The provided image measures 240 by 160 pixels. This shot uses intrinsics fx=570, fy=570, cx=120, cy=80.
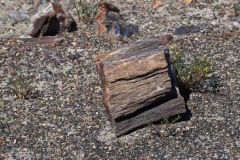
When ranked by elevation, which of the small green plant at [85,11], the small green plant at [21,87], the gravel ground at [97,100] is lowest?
the gravel ground at [97,100]

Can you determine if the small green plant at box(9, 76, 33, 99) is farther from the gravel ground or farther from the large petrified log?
the large petrified log

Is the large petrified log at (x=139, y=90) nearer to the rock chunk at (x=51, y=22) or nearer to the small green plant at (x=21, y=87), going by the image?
the small green plant at (x=21, y=87)

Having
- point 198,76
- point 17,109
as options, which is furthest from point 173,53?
point 17,109

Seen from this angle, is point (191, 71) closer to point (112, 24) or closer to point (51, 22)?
point (112, 24)

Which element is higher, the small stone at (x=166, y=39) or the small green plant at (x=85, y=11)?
the small green plant at (x=85, y=11)

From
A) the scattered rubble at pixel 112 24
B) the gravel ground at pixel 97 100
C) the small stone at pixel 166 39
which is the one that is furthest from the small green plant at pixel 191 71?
the scattered rubble at pixel 112 24

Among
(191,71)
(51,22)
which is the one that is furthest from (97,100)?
(51,22)

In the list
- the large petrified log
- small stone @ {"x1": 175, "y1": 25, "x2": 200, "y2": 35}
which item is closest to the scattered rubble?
small stone @ {"x1": 175, "y1": 25, "x2": 200, "y2": 35}
